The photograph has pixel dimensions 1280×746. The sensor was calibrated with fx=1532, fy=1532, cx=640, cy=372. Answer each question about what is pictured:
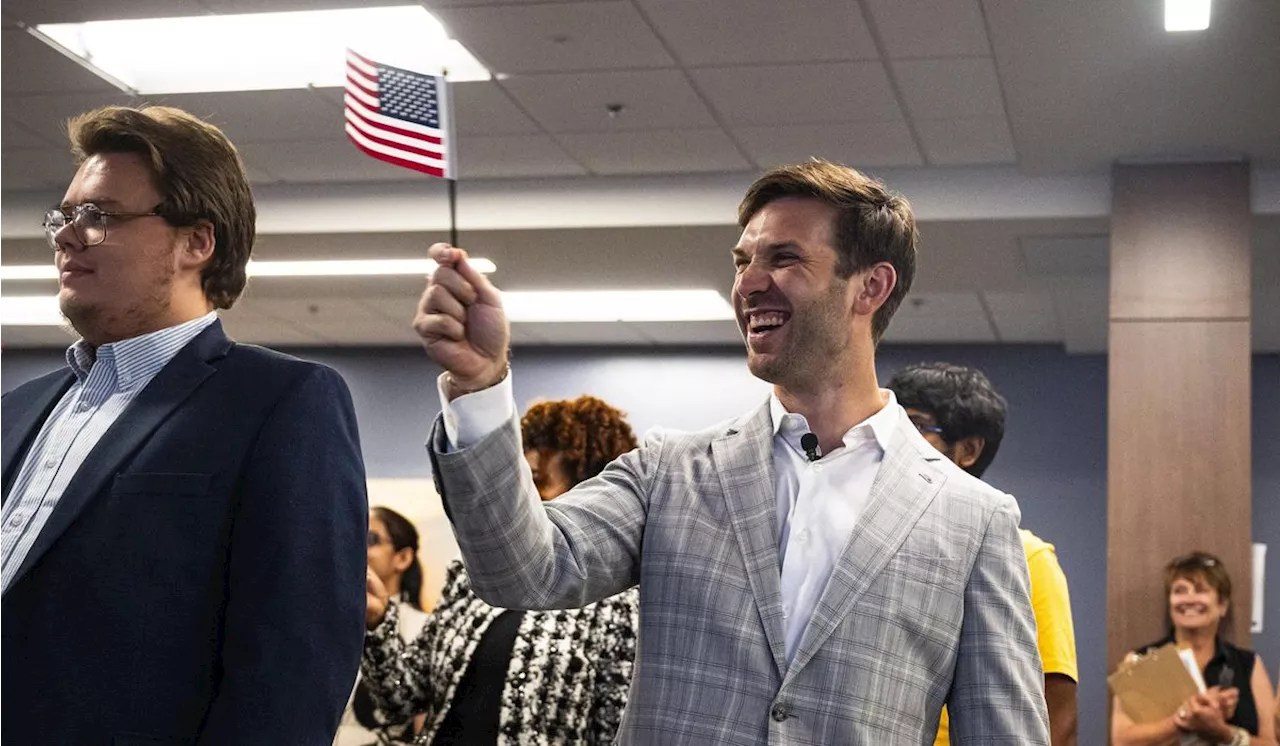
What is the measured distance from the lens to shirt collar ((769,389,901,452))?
203 cm

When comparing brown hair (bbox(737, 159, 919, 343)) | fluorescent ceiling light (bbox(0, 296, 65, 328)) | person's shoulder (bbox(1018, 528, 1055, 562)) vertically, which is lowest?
person's shoulder (bbox(1018, 528, 1055, 562))

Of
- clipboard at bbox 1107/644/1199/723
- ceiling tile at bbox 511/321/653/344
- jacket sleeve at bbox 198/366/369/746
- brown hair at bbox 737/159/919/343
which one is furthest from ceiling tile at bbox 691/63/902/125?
ceiling tile at bbox 511/321/653/344

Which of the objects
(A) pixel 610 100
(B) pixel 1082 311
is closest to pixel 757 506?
(A) pixel 610 100

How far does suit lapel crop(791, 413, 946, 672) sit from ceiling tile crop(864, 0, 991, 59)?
3.33m

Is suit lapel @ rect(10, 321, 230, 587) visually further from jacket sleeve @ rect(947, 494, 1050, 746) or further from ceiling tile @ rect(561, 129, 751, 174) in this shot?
ceiling tile @ rect(561, 129, 751, 174)

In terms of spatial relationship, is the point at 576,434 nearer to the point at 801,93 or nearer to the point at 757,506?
the point at 757,506

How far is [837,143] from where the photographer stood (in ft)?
21.8

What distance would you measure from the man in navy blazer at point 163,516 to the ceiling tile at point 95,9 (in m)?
3.69

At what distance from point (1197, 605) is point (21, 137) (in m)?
5.41

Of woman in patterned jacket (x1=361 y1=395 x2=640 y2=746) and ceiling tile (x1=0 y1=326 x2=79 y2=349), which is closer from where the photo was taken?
woman in patterned jacket (x1=361 y1=395 x2=640 y2=746)

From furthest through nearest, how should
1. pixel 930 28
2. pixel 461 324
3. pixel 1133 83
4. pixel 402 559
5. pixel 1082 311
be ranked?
pixel 1082 311, pixel 402 559, pixel 1133 83, pixel 930 28, pixel 461 324

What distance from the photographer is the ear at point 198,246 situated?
1.96 metres

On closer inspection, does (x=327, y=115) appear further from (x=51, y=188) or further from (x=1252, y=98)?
(x=1252, y=98)

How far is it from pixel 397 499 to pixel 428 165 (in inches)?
239
